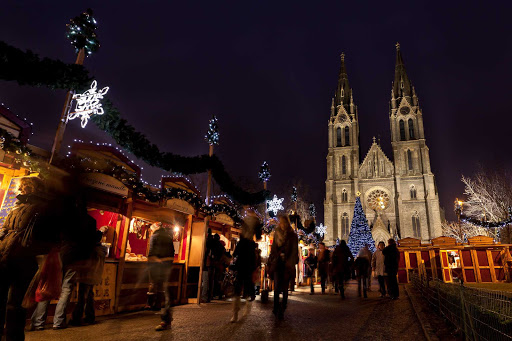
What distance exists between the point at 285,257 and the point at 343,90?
58.8 meters

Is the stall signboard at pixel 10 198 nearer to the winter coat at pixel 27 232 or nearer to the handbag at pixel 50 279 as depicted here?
the handbag at pixel 50 279

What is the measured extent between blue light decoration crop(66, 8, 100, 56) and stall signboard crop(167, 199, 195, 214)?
440 centimetres

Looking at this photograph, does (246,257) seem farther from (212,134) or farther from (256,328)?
(212,134)

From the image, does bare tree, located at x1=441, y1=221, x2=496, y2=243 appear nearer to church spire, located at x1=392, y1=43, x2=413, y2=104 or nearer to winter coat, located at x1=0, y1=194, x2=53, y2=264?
church spire, located at x1=392, y1=43, x2=413, y2=104

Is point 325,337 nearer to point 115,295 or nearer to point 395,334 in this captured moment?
point 395,334

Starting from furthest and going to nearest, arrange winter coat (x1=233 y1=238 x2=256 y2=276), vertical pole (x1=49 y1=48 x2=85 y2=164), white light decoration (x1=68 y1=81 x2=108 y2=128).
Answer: white light decoration (x1=68 y1=81 x2=108 y2=128) < vertical pole (x1=49 y1=48 x2=85 y2=164) < winter coat (x1=233 y1=238 x2=256 y2=276)

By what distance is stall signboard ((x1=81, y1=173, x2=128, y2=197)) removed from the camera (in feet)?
21.4

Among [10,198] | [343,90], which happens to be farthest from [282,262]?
[343,90]

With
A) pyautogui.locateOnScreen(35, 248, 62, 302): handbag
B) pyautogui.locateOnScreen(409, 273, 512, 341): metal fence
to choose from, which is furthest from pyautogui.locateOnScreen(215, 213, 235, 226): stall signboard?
pyautogui.locateOnScreen(409, 273, 512, 341): metal fence

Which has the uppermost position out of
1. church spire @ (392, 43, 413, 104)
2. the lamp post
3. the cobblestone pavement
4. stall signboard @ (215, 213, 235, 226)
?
church spire @ (392, 43, 413, 104)

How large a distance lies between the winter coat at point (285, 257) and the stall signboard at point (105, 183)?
4.09m

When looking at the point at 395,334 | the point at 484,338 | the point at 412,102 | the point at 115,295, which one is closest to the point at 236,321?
the point at 395,334

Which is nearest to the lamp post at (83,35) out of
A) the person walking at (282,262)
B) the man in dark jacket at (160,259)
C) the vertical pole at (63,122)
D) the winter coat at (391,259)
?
the vertical pole at (63,122)

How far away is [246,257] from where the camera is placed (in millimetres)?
5520
